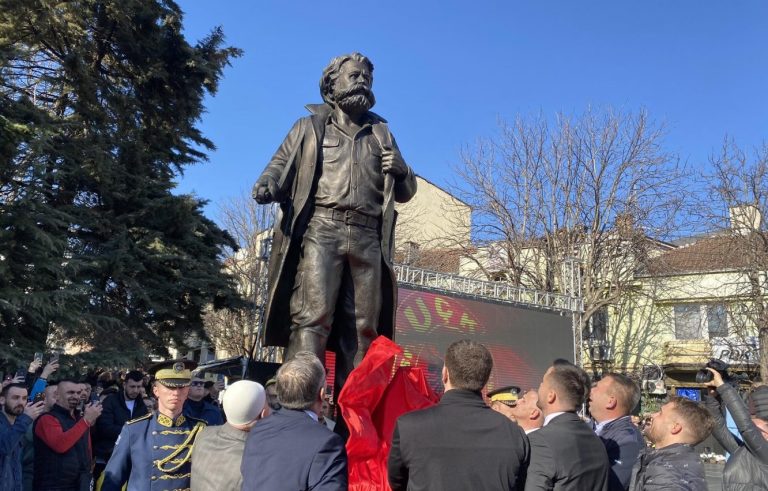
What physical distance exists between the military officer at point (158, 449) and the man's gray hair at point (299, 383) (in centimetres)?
102

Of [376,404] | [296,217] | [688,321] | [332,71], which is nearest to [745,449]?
[376,404]

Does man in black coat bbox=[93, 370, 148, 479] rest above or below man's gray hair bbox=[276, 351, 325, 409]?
below

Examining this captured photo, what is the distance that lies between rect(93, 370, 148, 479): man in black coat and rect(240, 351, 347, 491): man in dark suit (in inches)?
172

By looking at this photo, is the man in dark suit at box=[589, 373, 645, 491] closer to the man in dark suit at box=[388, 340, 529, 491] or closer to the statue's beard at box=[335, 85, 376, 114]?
the man in dark suit at box=[388, 340, 529, 491]

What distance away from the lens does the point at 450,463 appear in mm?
2543

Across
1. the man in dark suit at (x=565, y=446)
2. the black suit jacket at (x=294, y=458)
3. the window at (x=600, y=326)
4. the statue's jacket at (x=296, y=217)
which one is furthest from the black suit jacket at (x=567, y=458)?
the window at (x=600, y=326)

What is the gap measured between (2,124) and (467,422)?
43.9 feet

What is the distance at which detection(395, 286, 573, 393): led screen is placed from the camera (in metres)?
17.5

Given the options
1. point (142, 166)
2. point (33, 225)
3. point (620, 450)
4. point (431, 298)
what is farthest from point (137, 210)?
point (620, 450)

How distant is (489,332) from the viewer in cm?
1939

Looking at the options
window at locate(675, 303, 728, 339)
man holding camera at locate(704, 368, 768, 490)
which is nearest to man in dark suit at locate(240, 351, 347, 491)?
man holding camera at locate(704, 368, 768, 490)

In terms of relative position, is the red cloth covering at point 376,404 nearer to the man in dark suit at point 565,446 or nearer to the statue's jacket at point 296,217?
the man in dark suit at point 565,446

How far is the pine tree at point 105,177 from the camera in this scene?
13.9 metres

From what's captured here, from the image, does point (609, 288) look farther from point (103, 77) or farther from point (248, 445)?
point (248, 445)
